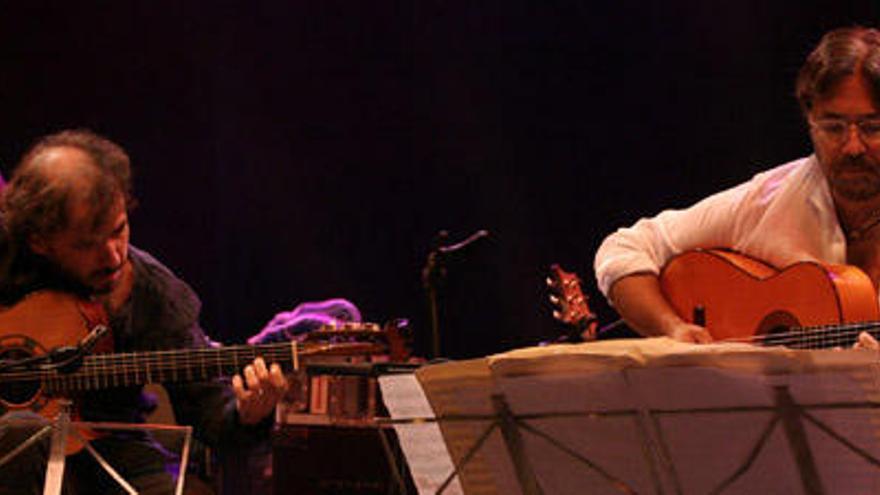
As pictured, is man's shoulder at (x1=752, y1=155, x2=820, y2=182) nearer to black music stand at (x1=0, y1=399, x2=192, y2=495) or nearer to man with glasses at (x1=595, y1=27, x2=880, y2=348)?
man with glasses at (x1=595, y1=27, x2=880, y2=348)

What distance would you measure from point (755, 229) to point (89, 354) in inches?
82.3

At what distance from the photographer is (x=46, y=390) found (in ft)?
13.6

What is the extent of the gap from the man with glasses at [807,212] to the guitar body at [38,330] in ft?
5.49

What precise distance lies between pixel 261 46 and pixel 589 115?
5.58 ft

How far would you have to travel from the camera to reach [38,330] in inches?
166

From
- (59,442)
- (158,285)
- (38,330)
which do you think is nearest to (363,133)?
(158,285)

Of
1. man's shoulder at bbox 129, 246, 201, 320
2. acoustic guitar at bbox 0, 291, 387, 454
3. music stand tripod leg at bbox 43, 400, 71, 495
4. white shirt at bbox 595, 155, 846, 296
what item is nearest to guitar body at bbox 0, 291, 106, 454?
acoustic guitar at bbox 0, 291, 387, 454

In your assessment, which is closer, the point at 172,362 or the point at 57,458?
the point at 57,458

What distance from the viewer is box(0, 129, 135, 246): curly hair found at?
4211 millimetres

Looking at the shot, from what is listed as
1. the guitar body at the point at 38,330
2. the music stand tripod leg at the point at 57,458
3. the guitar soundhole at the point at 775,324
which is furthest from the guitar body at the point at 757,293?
the music stand tripod leg at the point at 57,458

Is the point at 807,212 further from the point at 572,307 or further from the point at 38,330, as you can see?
the point at 38,330

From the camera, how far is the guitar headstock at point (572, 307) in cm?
516

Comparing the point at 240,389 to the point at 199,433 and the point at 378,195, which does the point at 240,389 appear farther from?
the point at 378,195

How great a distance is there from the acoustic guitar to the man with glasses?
2.75 feet
